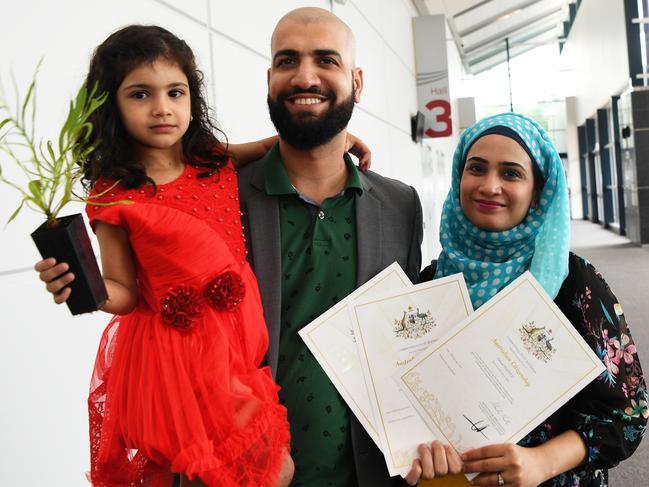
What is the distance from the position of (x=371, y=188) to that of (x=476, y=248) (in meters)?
0.36

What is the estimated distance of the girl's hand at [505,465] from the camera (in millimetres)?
1403

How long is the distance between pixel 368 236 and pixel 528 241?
41 centimetres

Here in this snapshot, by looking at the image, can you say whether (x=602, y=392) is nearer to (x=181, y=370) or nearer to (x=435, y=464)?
(x=435, y=464)

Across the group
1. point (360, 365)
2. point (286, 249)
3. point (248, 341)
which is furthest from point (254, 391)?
point (286, 249)

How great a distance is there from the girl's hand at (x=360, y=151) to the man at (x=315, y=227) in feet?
0.35

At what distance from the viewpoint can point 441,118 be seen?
9914 mm

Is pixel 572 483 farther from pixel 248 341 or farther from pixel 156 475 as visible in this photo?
pixel 156 475

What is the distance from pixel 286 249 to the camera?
5.54 feet

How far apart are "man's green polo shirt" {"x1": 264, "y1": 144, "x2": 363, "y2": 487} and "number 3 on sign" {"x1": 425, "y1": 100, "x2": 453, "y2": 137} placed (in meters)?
8.43

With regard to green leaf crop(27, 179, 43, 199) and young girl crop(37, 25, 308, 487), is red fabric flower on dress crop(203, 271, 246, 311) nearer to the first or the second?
young girl crop(37, 25, 308, 487)

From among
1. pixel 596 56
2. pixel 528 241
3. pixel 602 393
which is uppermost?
pixel 596 56

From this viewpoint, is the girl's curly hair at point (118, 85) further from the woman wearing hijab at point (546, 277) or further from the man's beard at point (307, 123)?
the woman wearing hijab at point (546, 277)

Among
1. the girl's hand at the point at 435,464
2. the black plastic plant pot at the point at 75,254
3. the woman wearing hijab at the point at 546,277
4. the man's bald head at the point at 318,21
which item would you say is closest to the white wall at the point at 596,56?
the man's bald head at the point at 318,21

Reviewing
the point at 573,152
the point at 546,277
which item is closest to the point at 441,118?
the point at 546,277
